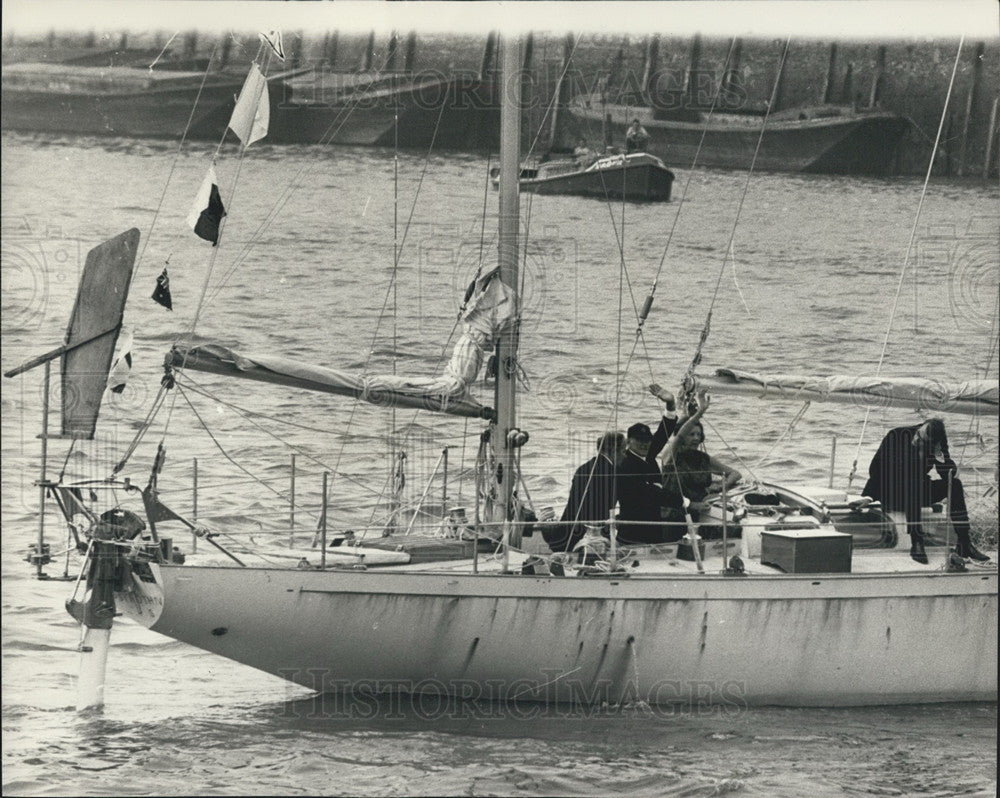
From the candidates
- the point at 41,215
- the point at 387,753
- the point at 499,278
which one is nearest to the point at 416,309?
the point at 41,215

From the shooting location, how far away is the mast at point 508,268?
21.6 m

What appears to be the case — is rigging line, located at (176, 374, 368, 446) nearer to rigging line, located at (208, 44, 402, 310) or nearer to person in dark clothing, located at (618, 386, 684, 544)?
person in dark clothing, located at (618, 386, 684, 544)

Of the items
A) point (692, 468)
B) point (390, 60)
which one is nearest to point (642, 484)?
point (692, 468)

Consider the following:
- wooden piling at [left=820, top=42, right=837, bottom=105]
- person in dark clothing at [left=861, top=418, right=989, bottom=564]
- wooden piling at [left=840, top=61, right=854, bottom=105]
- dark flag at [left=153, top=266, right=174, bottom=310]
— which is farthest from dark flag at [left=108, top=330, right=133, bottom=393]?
wooden piling at [left=820, top=42, right=837, bottom=105]

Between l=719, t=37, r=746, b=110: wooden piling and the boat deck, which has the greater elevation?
l=719, t=37, r=746, b=110: wooden piling

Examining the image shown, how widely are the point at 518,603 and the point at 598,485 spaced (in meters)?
1.78

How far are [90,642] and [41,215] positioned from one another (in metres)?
37.4

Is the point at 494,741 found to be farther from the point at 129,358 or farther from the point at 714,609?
the point at 129,358

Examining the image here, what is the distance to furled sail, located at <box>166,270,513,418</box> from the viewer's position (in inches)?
818

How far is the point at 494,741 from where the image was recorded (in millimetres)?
19734

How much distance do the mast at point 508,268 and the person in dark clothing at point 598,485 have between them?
0.81m

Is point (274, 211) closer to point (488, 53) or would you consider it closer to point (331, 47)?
point (488, 53)

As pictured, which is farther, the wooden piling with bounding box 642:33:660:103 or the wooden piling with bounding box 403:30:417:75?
the wooden piling with bounding box 642:33:660:103

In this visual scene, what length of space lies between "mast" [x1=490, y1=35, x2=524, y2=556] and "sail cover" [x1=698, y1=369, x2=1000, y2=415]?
2.44 meters
